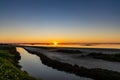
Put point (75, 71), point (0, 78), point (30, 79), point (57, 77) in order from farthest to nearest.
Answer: point (75, 71)
point (57, 77)
point (30, 79)
point (0, 78)

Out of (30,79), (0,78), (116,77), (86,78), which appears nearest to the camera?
(0,78)

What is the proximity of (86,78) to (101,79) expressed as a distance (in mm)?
2674

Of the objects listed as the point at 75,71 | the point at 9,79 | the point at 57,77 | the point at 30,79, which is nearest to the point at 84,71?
the point at 75,71

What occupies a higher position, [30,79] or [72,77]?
[30,79]

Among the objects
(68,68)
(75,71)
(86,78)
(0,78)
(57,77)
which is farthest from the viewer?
(68,68)

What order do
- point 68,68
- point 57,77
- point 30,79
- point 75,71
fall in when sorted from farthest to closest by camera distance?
point 68,68 < point 75,71 < point 57,77 < point 30,79

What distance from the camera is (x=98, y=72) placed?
32.0 metres

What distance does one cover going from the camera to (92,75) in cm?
3150

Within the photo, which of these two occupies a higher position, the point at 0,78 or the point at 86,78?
the point at 0,78

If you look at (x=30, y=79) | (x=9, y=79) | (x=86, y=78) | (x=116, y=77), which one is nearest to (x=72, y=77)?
(x=86, y=78)

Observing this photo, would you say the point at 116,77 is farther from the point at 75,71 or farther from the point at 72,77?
the point at 75,71

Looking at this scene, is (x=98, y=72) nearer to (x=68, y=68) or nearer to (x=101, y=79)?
(x=101, y=79)

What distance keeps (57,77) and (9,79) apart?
1753 centimetres

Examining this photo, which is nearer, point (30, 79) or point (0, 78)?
point (0, 78)
